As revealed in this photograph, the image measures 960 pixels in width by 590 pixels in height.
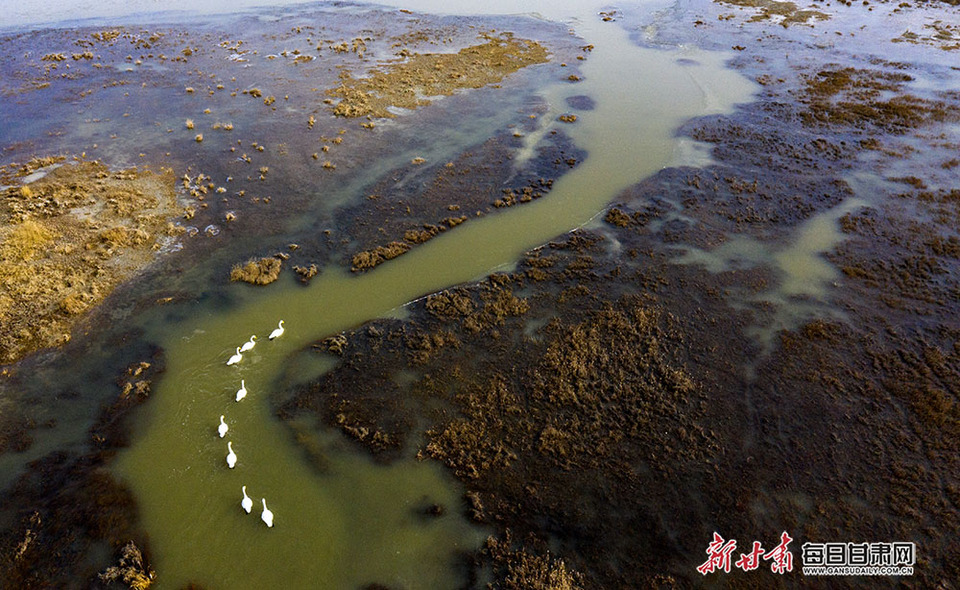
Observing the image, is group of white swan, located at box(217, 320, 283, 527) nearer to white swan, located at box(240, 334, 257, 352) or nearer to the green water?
white swan, located at box(240, 334, 257, 352)

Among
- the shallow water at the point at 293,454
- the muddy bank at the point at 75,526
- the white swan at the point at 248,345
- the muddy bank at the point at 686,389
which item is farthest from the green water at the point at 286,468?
the muddy bank at the point at 686,389

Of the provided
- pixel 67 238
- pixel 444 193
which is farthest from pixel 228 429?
pixel 444 193

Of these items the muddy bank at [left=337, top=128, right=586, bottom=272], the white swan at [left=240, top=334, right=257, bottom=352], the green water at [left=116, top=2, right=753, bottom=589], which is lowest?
the green water at [left=116, top=2, right=753, bottom=589]

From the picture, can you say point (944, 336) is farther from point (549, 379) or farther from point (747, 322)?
point (549, 379)

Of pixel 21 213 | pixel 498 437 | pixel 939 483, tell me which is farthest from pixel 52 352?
pixel 939 483

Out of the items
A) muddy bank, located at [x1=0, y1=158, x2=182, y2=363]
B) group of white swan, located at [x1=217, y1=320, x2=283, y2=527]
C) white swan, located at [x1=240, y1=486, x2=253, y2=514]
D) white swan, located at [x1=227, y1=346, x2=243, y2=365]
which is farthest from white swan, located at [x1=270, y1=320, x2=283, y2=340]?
muddy bank, located at [x1=0, y1=158, x2=182, y2=363]

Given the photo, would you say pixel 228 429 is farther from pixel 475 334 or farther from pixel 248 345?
pixel 475 334
